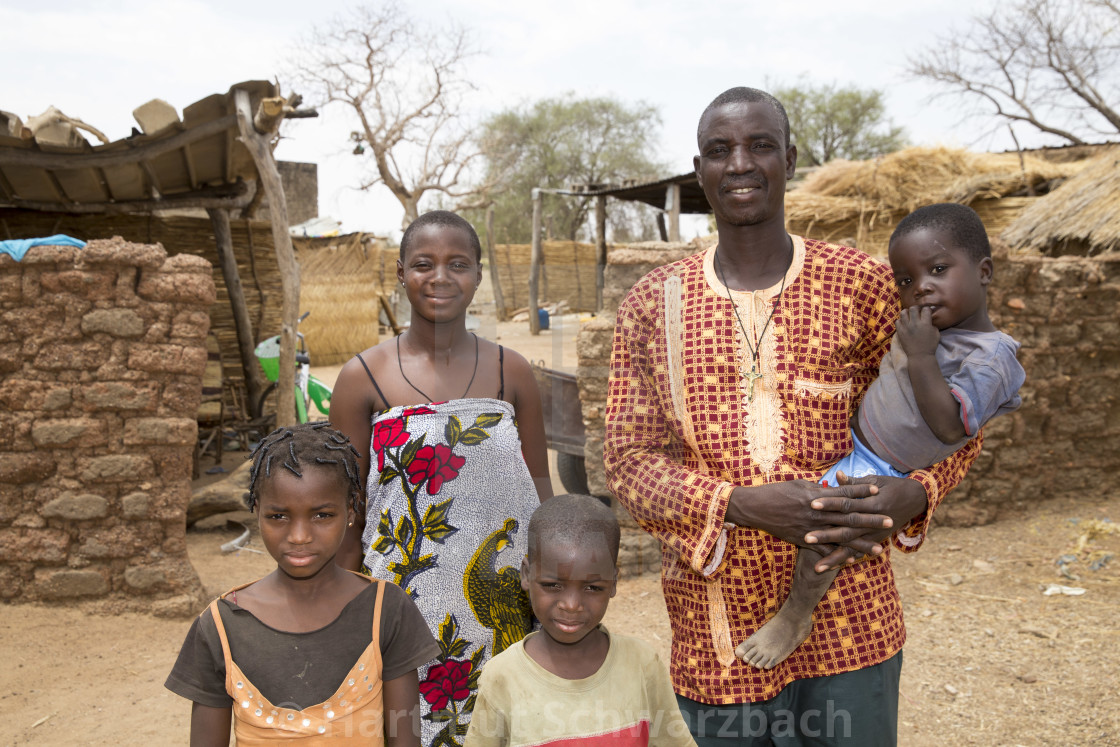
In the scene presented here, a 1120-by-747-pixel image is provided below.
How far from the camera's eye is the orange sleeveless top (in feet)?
4.73

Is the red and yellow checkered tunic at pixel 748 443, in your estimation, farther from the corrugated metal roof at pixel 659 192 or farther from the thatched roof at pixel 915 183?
the corrugated metal roof at pixel 659 192

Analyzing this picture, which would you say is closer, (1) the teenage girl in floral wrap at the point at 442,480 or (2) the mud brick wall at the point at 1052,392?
(1) the teenage girl in floral wrap at the point at 442,480

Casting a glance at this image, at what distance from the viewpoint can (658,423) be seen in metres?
1.65

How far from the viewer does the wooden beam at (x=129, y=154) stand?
5227mm

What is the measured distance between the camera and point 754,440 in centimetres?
→ 156

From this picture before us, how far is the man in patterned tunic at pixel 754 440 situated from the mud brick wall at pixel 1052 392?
11.8ft

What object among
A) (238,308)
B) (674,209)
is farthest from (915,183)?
(238,308)

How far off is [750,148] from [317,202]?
18.8 metres

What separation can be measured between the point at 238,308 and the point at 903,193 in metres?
6.94

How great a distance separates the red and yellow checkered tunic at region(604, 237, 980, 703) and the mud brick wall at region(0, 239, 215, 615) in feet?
11.5

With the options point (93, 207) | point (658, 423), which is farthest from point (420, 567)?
point (93, 207)

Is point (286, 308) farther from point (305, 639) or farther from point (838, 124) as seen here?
point (838, 124)

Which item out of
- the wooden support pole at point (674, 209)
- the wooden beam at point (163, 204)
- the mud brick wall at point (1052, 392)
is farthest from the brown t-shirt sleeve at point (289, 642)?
the wooden support pole at point (674, 209)

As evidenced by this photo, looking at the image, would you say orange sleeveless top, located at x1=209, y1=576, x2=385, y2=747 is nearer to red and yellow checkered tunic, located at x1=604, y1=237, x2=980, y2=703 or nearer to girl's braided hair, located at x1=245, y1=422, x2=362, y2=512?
girl's braided hair, located at x1=245, y1=422, x2=362, y2=512
